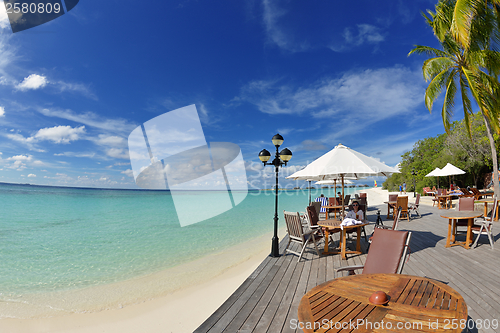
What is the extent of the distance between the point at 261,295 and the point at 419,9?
50.4 feet

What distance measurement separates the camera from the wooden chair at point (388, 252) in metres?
2.65

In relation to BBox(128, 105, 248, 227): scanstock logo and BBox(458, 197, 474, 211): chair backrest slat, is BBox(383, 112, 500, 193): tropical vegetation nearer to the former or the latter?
BBox(458, 197, 474, 211): chair backrest slat

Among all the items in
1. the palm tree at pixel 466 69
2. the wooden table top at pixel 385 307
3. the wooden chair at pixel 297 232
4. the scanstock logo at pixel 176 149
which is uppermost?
the palm tree at pixel 466 69

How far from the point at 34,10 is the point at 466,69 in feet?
52.4

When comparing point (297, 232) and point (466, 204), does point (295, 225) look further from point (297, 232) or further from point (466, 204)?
point (466, 204)

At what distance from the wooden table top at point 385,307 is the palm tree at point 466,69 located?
10766 mm

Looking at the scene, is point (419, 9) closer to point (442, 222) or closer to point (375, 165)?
point (442, 222)

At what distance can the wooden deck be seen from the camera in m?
2.55

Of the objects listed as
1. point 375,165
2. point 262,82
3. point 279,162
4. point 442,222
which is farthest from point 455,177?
point 279,162

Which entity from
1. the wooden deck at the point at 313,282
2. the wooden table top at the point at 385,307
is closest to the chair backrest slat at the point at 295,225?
the wooden deck at the point at 313,282

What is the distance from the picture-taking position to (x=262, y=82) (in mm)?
18422

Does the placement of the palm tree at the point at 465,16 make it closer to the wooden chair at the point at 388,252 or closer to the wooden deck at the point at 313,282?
the wooden deck at the point at 313,282

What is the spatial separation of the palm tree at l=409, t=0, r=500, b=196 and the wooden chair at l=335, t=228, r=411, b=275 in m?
9.69

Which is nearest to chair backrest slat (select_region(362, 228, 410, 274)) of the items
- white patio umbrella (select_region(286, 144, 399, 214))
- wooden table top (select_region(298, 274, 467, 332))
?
wooden table top (select_region(298, 274, 467, 332))
